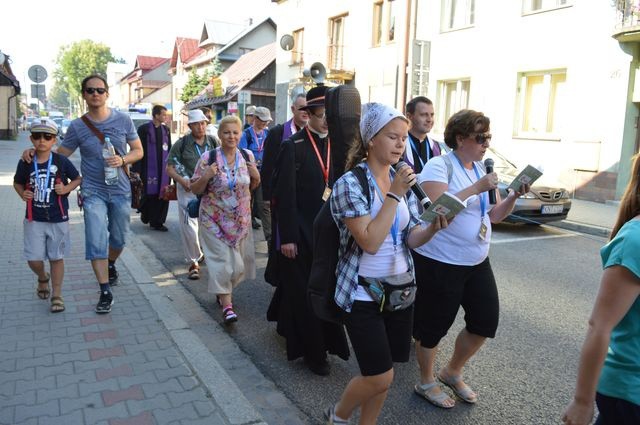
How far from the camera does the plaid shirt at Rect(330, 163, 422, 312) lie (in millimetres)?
2486

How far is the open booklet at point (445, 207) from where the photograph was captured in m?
2.41

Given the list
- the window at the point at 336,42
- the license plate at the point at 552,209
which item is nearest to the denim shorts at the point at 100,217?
the license plate at the point at 552,209

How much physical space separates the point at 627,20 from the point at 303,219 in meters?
12.4

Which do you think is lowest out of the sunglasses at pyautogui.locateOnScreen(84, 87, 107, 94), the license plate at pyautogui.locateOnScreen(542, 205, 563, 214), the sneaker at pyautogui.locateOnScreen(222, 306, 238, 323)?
the sneaker at pyautogui.locateOnScreen(222, 306, 238, 323)

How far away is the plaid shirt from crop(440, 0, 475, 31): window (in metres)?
16.8

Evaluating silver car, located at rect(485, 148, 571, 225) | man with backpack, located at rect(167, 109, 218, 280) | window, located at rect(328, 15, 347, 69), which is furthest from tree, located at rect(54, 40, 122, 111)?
man with backpack, located at rect(167, 109, 218, 280)

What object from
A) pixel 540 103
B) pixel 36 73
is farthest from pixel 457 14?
pixel 36 73

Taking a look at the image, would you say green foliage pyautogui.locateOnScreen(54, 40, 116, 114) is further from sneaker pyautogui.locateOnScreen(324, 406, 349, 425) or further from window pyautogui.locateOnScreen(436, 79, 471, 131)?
sneaker pyautogui.locateOnScreen(324, 406, 349, 425)

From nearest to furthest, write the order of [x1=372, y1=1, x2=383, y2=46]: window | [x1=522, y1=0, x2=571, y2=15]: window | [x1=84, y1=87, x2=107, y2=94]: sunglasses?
[x1=84, y1=87, x2=107, y2=94]: sunglasses, [x1=522, y1=0, x2=571, y2=15]: window, [x1=372, y1=1, x2=383, y2=46]: window

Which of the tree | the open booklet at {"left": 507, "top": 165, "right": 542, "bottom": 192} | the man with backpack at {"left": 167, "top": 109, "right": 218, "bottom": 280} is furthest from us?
the tree

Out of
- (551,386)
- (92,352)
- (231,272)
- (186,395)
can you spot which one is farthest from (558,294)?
(92,352)

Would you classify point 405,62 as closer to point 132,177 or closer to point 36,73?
point 36,73

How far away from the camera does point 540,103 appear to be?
15938mm

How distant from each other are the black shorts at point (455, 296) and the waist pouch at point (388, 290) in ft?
2.29
